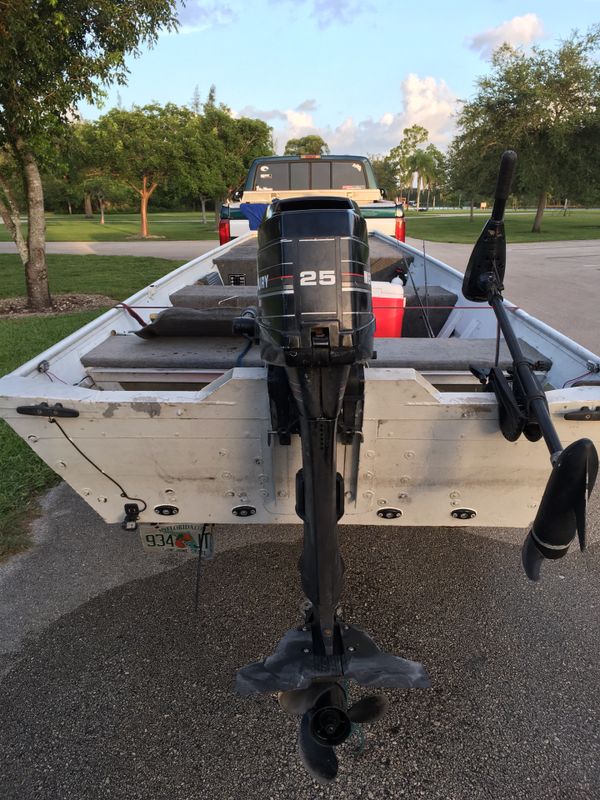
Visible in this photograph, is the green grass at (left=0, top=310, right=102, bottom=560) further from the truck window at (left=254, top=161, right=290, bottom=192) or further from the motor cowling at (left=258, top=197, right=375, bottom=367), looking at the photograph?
the truck window at (left=254, top=161, right=290, bottom=192)

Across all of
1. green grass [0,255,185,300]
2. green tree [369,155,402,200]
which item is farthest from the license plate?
green tree [369,155,402,200]

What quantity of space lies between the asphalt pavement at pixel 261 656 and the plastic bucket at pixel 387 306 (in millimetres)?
1221

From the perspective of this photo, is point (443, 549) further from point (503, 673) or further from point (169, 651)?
point (169, 651)

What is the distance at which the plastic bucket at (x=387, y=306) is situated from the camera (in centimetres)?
324

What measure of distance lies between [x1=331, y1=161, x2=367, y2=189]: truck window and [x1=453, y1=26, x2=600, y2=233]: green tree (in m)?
20.6

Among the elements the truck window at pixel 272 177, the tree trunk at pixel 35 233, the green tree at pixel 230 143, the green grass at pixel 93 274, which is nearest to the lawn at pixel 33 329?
the green grass at pixel 93 274

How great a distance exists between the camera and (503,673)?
7.59 ft

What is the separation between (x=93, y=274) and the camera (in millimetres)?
13484

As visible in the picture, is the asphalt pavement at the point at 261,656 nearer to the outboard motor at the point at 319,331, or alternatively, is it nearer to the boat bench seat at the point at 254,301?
the outboard motor at the point at 319,331

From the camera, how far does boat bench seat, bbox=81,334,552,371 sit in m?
2.41

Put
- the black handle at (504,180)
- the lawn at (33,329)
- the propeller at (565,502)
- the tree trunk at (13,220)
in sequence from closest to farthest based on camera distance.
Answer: the propeller at (565,502) → the black handle at (504,180) → the lawn at (33,329) → the tree trunk at (13,220)

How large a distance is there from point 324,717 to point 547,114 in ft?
96.3

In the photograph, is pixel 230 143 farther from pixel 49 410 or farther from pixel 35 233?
pixel 49 410

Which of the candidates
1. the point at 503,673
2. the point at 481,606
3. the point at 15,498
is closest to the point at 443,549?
the point at 481,606
